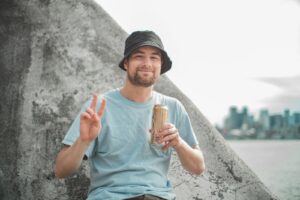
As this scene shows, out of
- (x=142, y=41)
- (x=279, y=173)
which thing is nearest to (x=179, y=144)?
(x=142, y=41)

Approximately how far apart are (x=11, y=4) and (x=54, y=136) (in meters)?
1.06

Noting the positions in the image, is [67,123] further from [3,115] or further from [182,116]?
[182,116]

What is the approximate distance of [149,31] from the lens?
6.82ft

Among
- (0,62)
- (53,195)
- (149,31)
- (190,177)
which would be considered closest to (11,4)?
(0,62)

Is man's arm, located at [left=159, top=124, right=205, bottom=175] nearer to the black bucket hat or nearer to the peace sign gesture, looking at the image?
the peace sign gesture

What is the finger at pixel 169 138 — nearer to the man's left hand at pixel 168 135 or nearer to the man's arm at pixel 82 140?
the man's left hand at pixel 168 135

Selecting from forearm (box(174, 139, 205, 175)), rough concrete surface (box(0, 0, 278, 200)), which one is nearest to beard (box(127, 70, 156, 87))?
forearm (box(174, 139, 205, 175))

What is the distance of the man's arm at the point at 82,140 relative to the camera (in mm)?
1729

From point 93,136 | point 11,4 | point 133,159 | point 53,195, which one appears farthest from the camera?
point 11,4

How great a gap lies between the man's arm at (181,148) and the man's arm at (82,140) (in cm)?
34

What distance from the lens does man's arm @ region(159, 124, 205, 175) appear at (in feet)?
5.99

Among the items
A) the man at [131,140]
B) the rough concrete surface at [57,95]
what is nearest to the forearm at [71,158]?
the man at [131,140]

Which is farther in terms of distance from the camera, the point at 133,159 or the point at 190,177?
the point at 190,177

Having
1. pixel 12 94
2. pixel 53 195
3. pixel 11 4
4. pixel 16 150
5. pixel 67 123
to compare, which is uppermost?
pixel 11 4
